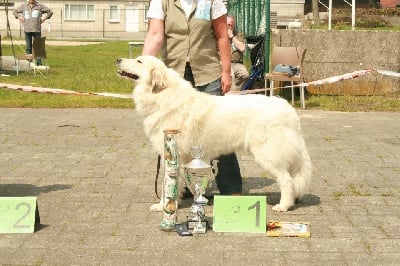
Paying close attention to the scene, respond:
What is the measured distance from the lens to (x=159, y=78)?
245 inches

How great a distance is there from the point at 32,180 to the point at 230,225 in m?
2.90

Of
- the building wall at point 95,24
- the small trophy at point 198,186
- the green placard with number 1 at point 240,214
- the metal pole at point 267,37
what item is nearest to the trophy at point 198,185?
the small trophy at point 198,186

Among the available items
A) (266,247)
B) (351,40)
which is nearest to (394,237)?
(266,247)

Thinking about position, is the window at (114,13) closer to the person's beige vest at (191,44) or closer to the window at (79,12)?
the window at (79,12)

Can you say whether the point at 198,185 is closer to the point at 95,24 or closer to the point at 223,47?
the point at 223,47

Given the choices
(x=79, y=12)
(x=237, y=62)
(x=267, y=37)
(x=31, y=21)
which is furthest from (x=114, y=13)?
(x=237, y=62)

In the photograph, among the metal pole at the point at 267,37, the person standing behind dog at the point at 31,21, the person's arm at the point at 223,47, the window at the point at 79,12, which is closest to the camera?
the person's arm at the point at 223,47

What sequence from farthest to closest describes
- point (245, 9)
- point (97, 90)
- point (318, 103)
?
point (245, 9) < point (97, 90) < point (318, 103)

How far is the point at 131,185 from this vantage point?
24.9 feet

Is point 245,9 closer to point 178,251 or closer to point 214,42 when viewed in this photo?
point 214,42

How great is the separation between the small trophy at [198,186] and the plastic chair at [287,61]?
7.79m

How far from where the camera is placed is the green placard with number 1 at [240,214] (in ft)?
18.9

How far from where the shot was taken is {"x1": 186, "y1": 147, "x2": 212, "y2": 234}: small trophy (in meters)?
5.78

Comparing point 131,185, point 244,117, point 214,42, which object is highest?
point 214,42
